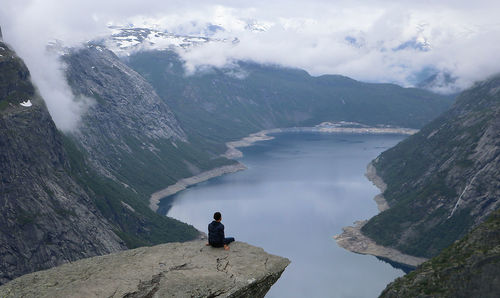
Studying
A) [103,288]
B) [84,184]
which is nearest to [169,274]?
[103,288]

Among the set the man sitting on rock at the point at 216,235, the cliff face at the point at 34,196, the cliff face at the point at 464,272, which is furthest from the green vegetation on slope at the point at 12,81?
the man sitting on rock at the point at 216,235

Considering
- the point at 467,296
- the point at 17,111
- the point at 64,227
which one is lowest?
the point at 467,296

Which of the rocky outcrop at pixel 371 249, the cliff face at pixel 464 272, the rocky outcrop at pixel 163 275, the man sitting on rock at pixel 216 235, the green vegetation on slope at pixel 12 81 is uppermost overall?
the green vegetation on slope at pixel 12 81

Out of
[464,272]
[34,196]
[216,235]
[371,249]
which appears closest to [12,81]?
[34,196]

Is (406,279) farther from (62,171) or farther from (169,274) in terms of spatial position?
(62,171)

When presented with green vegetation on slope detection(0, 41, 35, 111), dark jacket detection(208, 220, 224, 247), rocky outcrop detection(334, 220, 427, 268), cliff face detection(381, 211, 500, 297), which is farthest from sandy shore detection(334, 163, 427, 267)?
dark jacket detection(208, 220, 224, 247)

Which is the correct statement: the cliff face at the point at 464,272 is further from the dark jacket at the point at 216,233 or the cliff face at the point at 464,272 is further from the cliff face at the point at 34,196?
the cliff face at the point at 34,196
